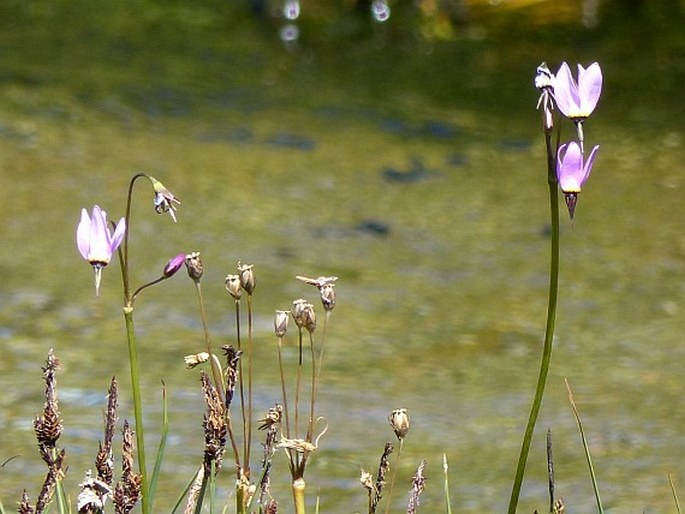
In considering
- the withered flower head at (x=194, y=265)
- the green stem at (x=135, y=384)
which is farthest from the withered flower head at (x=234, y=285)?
the green stem at (x=135, y=384)

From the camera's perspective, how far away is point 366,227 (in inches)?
204

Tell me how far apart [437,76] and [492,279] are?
3.05 meters

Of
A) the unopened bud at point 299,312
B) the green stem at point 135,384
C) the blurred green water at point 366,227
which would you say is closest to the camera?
the green stem at point 135,384

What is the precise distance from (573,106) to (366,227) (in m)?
3.79

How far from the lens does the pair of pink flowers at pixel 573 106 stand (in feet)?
4.52

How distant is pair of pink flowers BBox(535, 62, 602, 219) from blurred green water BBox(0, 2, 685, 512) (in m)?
1.68

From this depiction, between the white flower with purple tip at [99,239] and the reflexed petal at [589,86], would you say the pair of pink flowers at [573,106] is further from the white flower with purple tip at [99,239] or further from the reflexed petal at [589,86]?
the white flower with purple tip at [99,239]

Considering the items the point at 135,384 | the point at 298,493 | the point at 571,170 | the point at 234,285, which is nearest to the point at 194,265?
the point at 234,285

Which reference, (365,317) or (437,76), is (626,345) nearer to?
(365,317)

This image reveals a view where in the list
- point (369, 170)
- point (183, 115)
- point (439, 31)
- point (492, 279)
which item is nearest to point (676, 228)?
point (492, 279)

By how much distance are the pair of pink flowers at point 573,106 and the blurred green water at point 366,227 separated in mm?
1680

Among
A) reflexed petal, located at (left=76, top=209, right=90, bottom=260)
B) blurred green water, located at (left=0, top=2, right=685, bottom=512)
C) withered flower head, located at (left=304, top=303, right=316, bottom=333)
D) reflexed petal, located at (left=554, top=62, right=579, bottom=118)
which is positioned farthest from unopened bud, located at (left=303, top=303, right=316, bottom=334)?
blurred green water, located at (left=0, top=2, right=685, bottom=512)

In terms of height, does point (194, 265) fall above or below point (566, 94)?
below

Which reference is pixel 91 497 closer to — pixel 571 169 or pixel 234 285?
pixel 234 285
